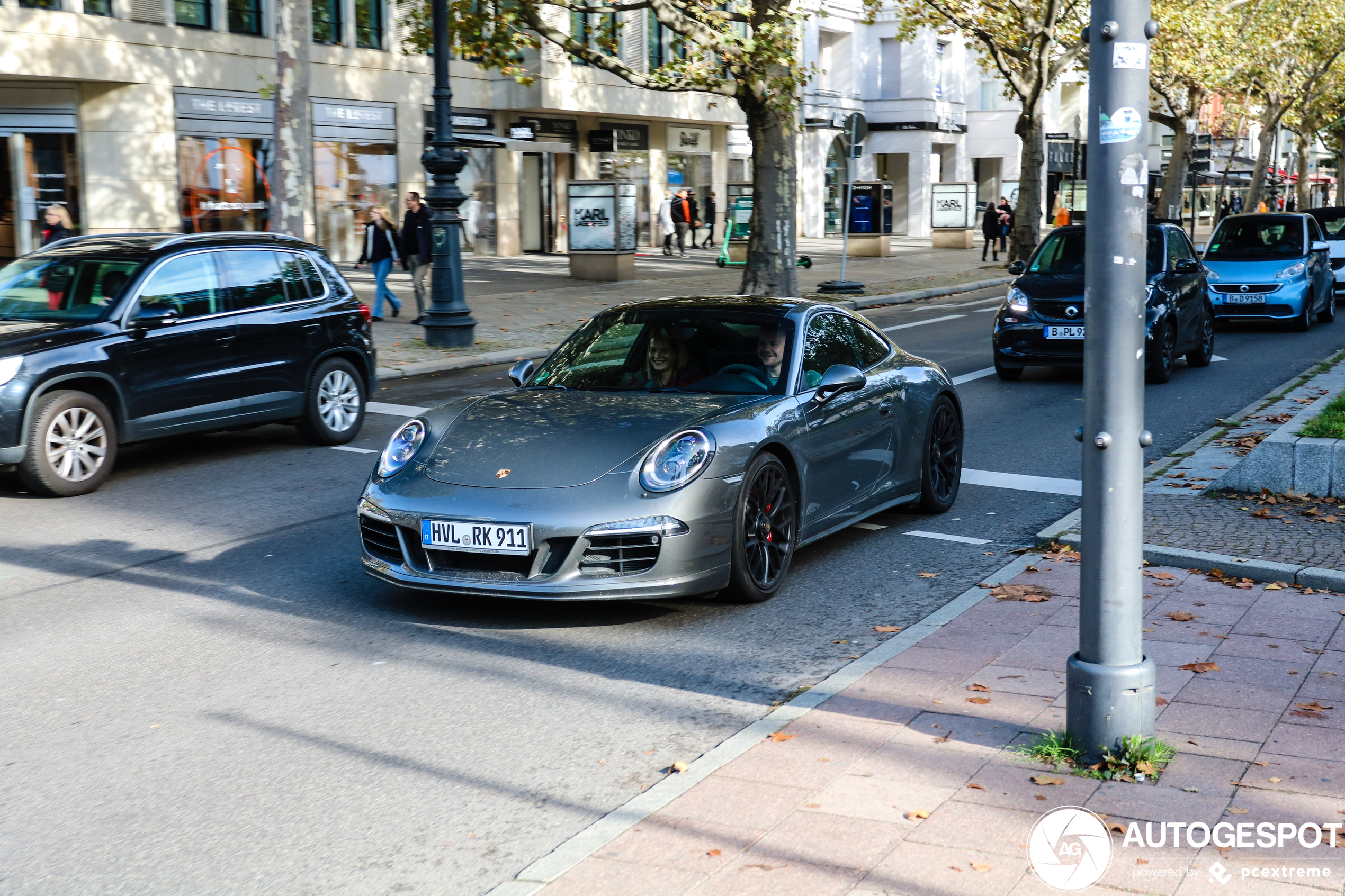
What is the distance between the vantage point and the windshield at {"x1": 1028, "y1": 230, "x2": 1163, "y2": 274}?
15297mm

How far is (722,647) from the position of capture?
5973 millimetres

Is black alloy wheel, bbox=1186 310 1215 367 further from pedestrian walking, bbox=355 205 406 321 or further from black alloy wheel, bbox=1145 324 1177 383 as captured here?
pedestrian walking, bbox=355 205 406 321

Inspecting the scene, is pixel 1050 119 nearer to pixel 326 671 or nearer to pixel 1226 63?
pixel 1226 63

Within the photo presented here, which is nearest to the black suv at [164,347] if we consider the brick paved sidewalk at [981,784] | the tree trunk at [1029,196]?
the brick paved sidewalk at [981,784]

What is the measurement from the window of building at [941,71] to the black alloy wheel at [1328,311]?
35.3 metres

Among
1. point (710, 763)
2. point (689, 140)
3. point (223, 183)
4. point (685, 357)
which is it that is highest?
point (689, 140)

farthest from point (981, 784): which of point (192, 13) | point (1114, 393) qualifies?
point (192, 13)

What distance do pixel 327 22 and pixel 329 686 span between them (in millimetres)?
28088

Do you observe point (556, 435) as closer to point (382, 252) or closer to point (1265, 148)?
point (382, 252)

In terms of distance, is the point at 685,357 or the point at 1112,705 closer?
the point at 1112,705

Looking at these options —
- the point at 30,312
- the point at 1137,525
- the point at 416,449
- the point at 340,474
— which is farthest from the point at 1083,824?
the point at 30,312

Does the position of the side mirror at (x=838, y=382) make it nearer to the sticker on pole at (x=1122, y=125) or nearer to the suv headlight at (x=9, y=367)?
the sticker on pole at (x=1122, y=125)

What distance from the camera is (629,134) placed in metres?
41.2

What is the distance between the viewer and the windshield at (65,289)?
984 cm
